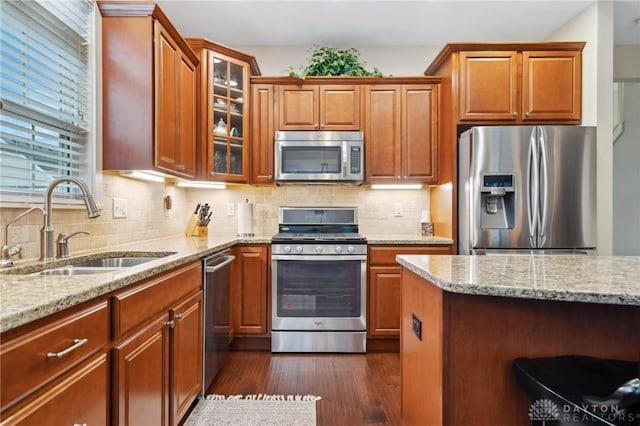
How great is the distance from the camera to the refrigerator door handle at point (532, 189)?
254 cm

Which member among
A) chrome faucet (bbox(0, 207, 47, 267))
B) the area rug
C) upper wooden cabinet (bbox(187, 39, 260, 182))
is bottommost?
the area rug

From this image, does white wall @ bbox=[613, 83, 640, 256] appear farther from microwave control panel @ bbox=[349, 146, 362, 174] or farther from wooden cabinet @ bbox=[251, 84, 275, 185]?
wooden cabinet @ bbox=[251, 84, 275, 185]

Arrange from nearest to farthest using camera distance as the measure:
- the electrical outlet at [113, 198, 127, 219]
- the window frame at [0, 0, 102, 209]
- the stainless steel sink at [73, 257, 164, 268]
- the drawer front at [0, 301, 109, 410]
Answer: the drawer front at [0, 301, 109, 410] < the stainless steel sink at [73, 257, 164, 268] < the window frame at [0, 0, 102, 209] < the electrical outlet at [113, 198, 127, 219]

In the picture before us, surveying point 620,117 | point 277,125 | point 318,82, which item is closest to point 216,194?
point 277,125

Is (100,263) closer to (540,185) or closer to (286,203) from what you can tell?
(286,203)

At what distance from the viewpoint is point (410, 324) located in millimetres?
1489

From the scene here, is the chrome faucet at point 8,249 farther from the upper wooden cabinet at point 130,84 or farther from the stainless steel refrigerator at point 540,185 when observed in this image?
the stainless steel refrigerator at point 540,185

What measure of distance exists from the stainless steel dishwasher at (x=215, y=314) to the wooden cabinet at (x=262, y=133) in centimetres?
90

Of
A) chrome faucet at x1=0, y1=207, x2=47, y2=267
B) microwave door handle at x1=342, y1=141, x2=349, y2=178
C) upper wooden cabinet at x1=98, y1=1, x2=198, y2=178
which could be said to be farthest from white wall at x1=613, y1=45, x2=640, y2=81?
chrome faucet at x1=0, y1=207, x2=47, y2=267

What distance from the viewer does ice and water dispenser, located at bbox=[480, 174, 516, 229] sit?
100 inches

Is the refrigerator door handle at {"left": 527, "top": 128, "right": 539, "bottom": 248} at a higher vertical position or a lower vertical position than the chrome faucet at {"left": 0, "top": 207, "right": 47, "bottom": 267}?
higher

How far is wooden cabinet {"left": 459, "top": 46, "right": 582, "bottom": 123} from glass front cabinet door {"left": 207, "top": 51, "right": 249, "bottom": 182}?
1.88m

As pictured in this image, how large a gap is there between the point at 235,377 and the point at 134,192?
1.47 m

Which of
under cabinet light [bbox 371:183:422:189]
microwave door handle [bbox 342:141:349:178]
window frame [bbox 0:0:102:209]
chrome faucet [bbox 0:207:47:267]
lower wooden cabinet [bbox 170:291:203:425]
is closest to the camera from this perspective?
chrome faucet [bbox 0:207:47:267]
